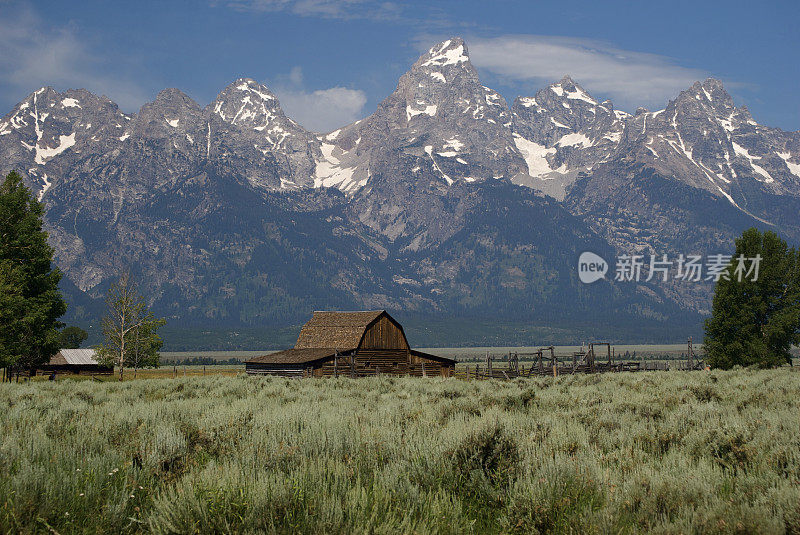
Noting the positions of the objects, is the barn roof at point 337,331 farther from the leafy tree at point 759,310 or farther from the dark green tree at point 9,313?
the leafy tree at point 759,310

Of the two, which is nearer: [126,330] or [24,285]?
[24,285]

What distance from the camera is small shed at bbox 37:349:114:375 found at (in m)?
74.6

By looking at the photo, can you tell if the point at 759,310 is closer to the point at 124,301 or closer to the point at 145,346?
the point at 124,301

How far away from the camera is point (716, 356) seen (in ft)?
148

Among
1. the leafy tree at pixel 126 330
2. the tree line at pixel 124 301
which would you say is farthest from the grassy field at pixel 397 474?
the leafy tree at pixel 126 330

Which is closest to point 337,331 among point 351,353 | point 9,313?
point 351,353

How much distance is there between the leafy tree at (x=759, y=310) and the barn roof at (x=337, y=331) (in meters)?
28.7

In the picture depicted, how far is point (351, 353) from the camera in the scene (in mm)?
52875

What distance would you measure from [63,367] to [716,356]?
240 feet

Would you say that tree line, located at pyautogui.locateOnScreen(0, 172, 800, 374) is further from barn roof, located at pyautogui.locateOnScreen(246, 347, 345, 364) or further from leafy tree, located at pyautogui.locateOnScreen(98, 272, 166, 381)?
barn roof, located at pyautogui.locateOnScreen(246, 347, 345, 364)

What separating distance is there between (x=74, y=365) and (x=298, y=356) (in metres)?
42.0

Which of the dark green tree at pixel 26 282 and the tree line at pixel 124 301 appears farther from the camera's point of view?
the tree line at pixel 124 301

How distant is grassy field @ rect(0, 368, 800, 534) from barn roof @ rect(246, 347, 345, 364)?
124 ft

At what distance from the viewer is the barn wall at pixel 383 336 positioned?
56750 millimetres
